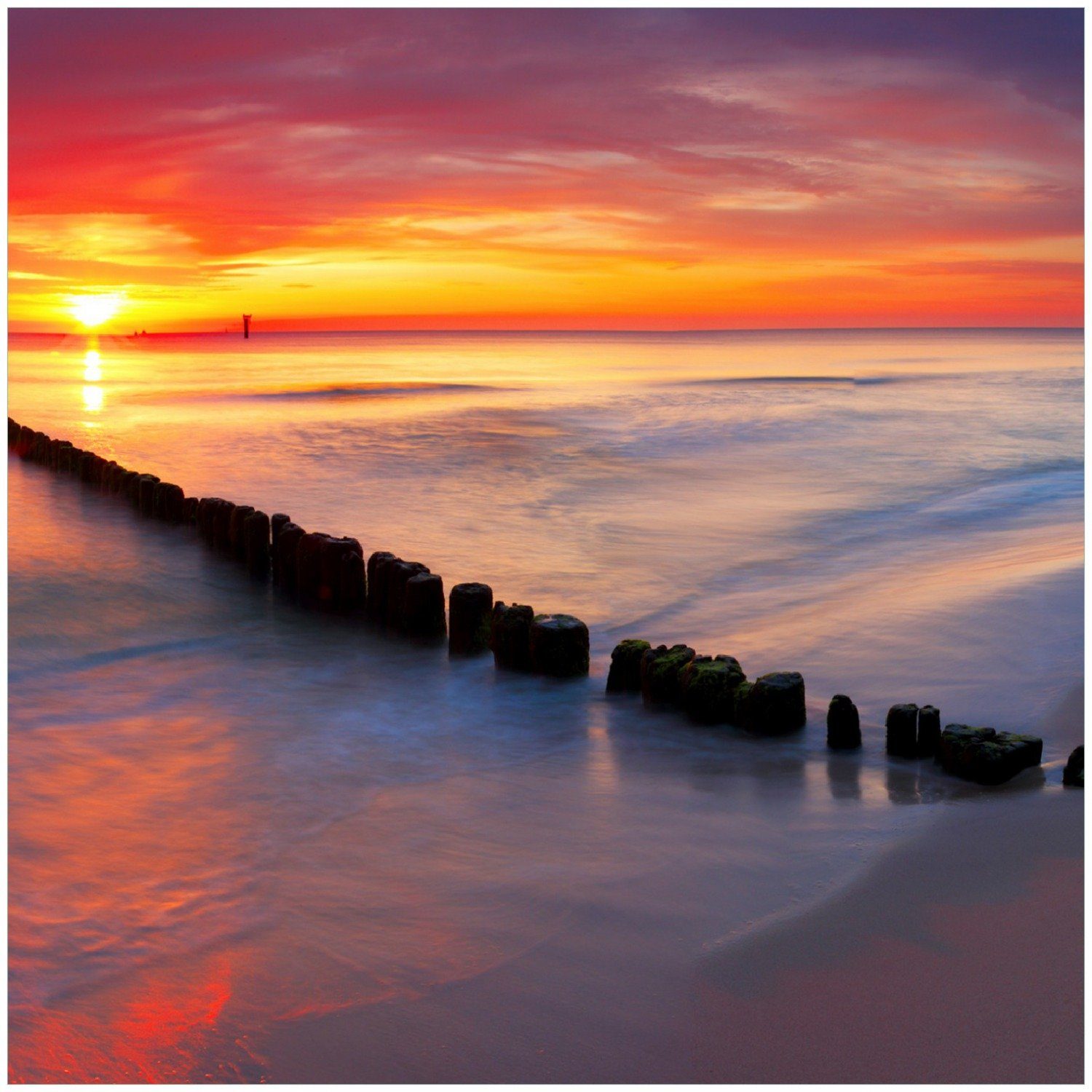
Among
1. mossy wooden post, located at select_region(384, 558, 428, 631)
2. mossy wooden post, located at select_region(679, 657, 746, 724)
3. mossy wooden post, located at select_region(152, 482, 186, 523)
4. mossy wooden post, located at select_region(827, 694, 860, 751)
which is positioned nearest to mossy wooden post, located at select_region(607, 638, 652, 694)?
mossy wooden post, located at select_region(679, 657, 746, 724)

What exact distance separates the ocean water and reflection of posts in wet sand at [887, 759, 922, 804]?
0.05 meters

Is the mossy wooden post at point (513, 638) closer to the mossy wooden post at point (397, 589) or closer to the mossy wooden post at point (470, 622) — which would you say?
the mossy wooden post at point (470, 622)

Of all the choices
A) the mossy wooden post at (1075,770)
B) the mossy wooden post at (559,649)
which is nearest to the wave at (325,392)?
the mossy wooden post at (559,649)

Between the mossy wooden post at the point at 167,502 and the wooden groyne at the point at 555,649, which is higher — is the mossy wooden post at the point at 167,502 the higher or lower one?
the higher one

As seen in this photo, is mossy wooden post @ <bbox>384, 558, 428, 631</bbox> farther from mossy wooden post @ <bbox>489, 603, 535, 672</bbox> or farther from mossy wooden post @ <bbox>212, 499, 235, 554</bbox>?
mossy wooden post @ <bbox>212, 499, 235, 554</bbox>

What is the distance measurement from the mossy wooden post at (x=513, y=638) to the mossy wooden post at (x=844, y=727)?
6.15 feet

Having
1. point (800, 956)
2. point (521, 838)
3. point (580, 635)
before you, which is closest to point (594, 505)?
point (580, 635)

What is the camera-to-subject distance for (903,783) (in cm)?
429

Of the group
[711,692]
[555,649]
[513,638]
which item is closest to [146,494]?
[513,638]

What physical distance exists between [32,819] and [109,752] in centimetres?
77

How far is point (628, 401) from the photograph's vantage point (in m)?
29.7

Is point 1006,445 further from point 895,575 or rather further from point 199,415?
point 199,415

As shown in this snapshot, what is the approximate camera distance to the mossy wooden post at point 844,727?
4.65 metres

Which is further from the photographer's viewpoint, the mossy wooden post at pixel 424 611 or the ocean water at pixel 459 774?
the mossy wooden post at pixel 424 611
